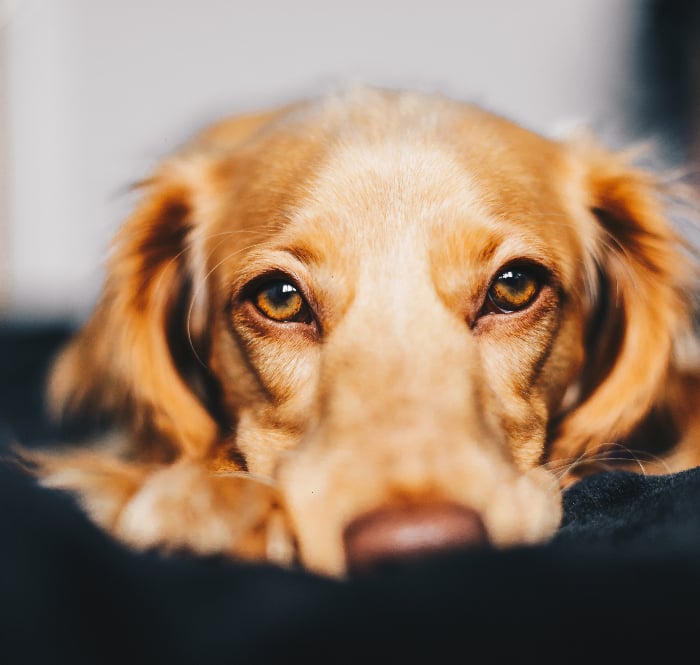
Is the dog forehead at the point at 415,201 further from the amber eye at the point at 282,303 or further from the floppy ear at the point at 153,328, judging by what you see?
the floppy ear at the point at 153,328

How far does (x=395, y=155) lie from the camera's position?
1.38 metres

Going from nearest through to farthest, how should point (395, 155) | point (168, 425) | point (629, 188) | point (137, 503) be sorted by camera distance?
point (137, 503)
point (395, 155)
point (168, 425)
point (629, 188)

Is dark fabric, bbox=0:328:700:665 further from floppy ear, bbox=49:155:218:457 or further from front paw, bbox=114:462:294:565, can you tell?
floppy ear, bbox=49:155:218:457

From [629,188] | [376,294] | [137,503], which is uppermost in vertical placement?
[629,188]

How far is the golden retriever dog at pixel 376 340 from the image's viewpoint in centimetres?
91

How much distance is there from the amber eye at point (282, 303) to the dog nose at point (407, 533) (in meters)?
0.57

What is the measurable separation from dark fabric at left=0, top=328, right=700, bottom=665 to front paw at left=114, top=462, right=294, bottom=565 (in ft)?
0.33

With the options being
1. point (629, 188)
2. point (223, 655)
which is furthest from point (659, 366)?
point (223, 655)

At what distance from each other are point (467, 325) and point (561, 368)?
0.30 m

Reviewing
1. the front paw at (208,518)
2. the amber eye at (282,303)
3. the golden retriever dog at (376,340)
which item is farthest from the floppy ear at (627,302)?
the front paw at (208,518)

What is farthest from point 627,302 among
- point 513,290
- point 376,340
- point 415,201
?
point 376,340

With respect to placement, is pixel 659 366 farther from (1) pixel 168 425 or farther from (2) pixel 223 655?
(2) pixel 223 655

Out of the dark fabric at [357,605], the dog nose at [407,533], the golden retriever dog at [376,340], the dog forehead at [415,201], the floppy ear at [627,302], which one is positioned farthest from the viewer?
the floppy ear at [627,302]

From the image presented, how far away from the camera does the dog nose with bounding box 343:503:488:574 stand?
0.79 m
